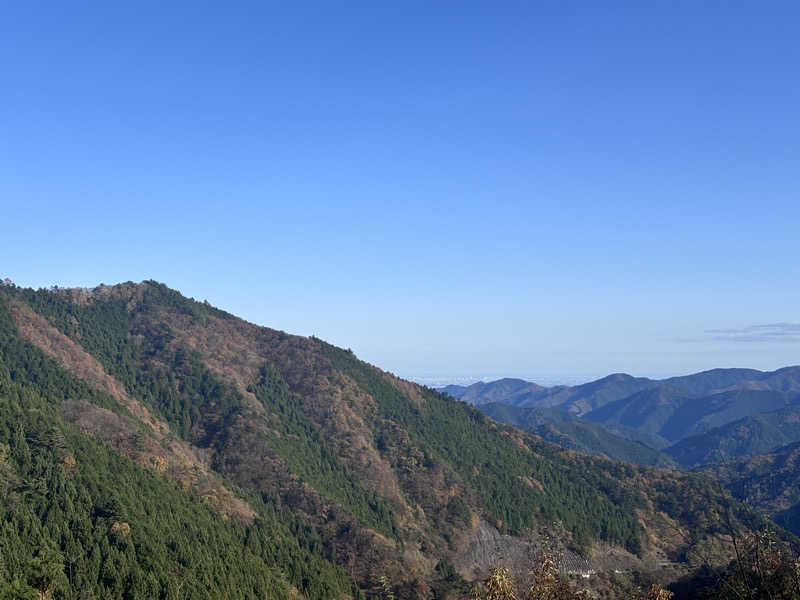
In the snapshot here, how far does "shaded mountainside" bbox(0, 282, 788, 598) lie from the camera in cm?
9325

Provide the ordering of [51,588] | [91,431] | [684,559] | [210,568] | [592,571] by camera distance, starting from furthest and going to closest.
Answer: [684,559], [592,571], [91,431], [210,568], [51,588]

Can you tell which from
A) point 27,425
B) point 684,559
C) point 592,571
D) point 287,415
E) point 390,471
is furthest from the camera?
A: point 287,415

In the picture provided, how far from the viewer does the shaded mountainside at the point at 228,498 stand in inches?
3671

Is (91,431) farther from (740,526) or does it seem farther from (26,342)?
(740,526)

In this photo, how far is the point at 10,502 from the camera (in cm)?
8988

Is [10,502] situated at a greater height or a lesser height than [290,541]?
greater

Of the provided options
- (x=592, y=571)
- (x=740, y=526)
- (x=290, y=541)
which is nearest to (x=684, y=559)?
(x=740, y=526)

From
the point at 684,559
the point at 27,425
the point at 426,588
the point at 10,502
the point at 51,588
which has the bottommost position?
the point at 684,559

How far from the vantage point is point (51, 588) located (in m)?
74.8

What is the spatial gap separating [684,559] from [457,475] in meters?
70.5

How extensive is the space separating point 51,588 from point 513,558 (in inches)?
4609

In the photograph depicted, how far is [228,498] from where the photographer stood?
137 m

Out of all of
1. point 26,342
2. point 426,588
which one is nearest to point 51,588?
point 426,588

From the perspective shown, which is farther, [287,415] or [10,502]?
[287,415]
